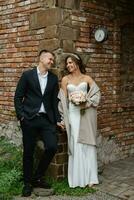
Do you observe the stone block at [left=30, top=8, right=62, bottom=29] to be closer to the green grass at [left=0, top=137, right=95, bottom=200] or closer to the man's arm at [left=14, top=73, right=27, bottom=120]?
the man's arm at [left=14, top=73, right=27, bottom=120]

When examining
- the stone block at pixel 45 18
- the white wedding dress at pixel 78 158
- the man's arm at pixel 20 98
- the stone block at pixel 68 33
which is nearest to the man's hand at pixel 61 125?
the white wedding dress at pixel 78 158

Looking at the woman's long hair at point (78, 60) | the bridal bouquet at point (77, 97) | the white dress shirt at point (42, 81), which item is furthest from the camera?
the woman's long hair at point (78, 60)

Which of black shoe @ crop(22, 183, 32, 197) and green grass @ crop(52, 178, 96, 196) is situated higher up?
black shoe @ crop(22, 183, 32, 197)

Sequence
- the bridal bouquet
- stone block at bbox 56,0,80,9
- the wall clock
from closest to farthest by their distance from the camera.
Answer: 1. the bridal bouquet
2. stone block at bbox 56,0,80,9
3. the wall clock

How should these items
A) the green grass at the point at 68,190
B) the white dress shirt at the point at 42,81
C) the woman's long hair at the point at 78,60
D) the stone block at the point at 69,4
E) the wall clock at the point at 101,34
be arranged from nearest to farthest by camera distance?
1. the white dress shirt at the point at 42,81
2. the green grass at the point at 68,190
3. the woman's long hair at the point at 78,60
4. the stone block at the point at 69,4
5. the wall clock at the point at 101,34

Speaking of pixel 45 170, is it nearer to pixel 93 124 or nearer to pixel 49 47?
pixel 93 124

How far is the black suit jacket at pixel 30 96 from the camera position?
18.0ft

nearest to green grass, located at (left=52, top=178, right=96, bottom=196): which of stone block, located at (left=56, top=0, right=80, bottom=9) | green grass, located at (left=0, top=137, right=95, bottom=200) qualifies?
green grass, located at (left=0, top=137, right=95, bottom=200)

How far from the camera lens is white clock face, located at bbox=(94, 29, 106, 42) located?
249 inches

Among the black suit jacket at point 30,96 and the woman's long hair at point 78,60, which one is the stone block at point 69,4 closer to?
the woman's long hair at point 78,60

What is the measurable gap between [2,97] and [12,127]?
22.8 inches

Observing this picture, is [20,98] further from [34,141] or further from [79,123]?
[79,123]

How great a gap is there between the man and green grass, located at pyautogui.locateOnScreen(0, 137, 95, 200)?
8.4 inches

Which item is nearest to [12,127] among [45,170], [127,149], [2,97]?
[2,97]
